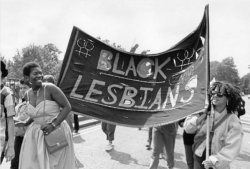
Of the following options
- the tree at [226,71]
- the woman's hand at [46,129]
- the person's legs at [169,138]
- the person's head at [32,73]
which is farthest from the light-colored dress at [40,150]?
the tree at [226,71]

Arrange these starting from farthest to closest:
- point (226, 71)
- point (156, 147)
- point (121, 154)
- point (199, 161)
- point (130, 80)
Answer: point (226, 71) → point (121, 154) → point (156, 147) → point (130, 80) → point (199, 161)

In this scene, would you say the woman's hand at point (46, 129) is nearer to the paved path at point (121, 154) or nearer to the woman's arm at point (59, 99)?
the woman's arm at point (59, 99)

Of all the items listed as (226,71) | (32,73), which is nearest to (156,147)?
(32,73)

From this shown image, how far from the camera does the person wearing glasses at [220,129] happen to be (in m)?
2.37

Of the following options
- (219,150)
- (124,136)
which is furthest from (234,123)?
(124,136)

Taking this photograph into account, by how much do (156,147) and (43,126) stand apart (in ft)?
6.58

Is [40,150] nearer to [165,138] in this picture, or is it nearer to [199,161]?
[199,161]

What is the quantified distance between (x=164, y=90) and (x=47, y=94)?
183cm

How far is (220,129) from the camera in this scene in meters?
2.51

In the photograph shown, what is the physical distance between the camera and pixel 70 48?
A: 11.7 ft

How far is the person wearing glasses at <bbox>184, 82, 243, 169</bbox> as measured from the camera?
93.4 inches

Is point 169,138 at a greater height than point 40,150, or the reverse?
point 40,150

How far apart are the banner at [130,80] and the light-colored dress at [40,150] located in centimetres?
64

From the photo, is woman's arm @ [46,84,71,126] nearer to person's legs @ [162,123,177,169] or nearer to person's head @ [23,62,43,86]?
person's head @ [23,62,43,86]
